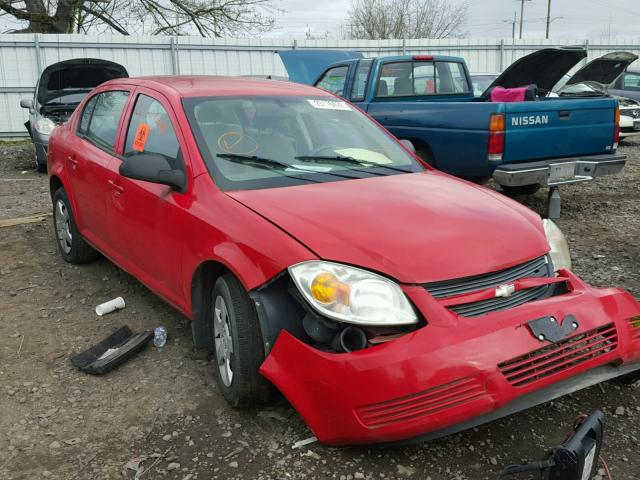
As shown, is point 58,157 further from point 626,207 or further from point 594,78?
point 594,78

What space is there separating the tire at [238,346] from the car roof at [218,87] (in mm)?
1307

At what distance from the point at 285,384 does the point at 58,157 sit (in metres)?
3.61

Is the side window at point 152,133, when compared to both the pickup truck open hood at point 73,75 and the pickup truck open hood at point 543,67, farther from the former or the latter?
the pickup truck open hood at point 73,75

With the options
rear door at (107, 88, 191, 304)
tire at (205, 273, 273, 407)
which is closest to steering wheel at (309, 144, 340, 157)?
rear door at (107, 88, 191, 304)

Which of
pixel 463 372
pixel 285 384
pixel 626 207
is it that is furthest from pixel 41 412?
pixel 626 207

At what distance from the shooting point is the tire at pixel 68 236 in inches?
200

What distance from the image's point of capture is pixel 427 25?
1785 inches

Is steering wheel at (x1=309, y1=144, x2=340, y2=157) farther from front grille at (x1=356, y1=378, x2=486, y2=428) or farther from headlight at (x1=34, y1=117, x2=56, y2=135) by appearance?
headlight at (x1=34, y1=117, x2=56, y2=135)

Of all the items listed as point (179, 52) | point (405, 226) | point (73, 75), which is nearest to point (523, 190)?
point (405, 226)

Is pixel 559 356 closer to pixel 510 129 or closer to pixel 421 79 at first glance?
pixel 510 129

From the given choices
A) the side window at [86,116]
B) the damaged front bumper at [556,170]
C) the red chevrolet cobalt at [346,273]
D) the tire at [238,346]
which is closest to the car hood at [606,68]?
the damaged front bumper at [556,170]

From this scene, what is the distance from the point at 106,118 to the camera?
14.8 ft

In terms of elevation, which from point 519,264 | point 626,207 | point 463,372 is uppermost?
point 519,264

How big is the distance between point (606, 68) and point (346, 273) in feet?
27.4
